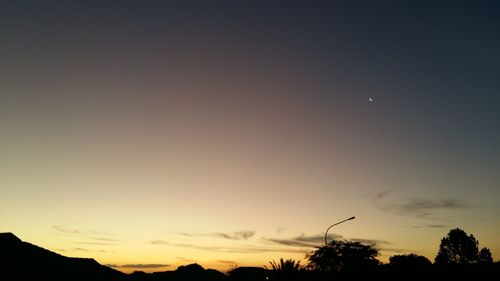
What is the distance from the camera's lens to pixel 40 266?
141500 mm

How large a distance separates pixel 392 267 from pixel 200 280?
534 feet

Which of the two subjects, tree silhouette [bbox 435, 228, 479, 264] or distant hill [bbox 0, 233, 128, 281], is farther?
distant hill [bbox 0, 233, 128, 281]

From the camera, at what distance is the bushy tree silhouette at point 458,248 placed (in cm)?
10525

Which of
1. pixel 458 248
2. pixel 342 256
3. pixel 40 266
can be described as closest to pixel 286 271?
pixel 342 256

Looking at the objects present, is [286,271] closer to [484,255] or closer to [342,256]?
[342,256]

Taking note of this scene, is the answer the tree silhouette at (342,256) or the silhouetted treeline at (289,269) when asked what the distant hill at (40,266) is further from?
the tree silhouette at (342,256)

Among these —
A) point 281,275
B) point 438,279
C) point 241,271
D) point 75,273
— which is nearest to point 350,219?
point 438,279

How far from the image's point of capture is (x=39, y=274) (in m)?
136

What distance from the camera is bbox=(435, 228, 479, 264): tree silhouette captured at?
10531cm

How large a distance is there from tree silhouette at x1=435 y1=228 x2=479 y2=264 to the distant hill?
123 meters

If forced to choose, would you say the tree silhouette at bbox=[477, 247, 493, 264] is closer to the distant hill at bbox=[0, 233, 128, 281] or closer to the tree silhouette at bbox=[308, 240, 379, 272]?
the tree silhouette at bbox=[308, 240, 379, 272]

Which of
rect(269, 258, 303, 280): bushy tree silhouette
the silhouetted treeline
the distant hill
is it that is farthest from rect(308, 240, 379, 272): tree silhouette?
the distant hill

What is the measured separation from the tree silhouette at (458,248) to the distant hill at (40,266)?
122511mm

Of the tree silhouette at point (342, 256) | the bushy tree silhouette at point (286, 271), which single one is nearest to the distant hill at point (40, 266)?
the tree silhouette at point (342, 256)
